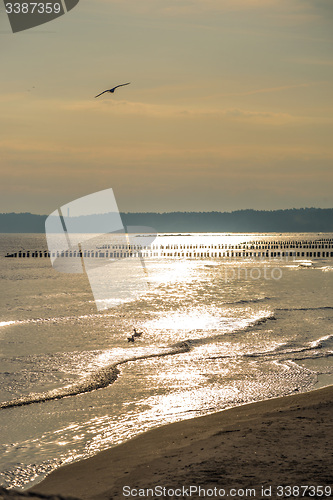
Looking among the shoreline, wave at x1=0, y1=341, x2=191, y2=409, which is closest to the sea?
wave at x1=0, y1=341, x2=191, y2=409

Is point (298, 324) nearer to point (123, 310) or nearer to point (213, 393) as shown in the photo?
point (123, 310)

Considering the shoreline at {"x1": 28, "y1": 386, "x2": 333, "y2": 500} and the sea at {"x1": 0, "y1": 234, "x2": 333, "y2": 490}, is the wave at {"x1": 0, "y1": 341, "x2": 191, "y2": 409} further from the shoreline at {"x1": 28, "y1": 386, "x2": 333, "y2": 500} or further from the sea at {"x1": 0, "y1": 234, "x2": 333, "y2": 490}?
the shoreline at {"x1": 28, "y1": 386, "x2": 333, "y2": 500}

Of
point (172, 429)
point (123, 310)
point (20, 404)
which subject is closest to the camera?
point (172, 429)

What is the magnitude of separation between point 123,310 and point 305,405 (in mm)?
21558

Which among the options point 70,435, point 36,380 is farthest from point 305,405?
point 36,380

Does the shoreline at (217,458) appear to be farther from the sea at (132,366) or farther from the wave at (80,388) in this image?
the wave at (80,388)

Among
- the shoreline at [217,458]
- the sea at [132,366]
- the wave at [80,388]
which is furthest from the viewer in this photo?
the wave at [80,388]

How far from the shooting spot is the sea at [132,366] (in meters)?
10.4

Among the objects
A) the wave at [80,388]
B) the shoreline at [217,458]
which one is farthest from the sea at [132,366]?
the shoreline at [217,458]

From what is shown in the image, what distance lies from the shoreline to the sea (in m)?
0.59

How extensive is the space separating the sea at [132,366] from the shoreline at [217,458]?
588 mm

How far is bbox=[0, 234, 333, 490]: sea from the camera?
34.0ft

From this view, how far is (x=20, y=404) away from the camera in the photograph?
12.7m

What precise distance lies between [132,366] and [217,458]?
30.2ft
